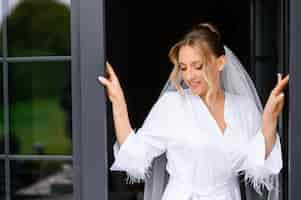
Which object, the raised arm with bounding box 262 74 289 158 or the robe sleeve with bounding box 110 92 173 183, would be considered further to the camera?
the robe sleeve with bounding box 110 92 173 183

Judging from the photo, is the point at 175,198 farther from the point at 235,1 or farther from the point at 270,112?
the point at 235,1

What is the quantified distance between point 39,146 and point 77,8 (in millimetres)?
3013

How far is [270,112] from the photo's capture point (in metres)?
1.95

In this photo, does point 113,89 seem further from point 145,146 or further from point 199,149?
point 199,149

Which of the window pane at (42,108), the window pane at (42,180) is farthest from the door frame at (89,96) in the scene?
the window pane at (42,108)

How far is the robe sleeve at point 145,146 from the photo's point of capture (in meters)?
2.06

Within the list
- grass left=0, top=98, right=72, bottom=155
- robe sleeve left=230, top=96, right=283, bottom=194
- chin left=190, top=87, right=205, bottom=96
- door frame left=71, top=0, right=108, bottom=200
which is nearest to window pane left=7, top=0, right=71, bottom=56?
grass left=0, top=98, right=72, bottom=155

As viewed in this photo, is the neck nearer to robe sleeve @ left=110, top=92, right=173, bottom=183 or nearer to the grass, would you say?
robe sleeve @ left=110, top=92, right=173, bottom=183

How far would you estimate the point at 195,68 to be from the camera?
6.64 feet

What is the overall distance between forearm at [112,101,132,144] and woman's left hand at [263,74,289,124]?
51cm

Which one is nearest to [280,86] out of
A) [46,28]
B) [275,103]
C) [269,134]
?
[275,103]

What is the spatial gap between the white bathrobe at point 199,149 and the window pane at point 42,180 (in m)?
1.30

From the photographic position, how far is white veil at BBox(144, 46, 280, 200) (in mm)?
2094

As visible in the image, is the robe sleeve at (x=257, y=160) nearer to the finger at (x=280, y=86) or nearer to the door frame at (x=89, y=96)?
the finger at (x=280, y=86)
